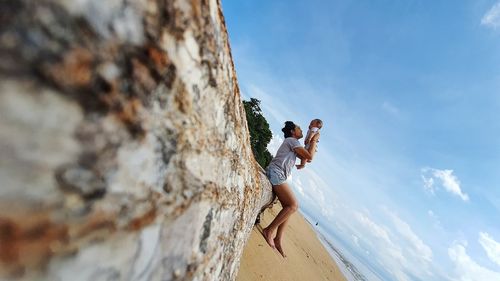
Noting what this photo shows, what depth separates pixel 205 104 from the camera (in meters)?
1.44

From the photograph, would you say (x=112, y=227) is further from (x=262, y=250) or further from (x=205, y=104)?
(x=262, y=250)

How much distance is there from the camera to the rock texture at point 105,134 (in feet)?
2.64

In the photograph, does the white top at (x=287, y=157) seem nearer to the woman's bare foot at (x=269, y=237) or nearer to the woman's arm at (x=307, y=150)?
the woman's arm at (x=307, y=150)

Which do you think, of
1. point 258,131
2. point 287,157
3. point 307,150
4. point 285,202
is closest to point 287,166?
point 287,157

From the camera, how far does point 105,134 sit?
0.97 meters

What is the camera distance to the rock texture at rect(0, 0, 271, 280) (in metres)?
0.80

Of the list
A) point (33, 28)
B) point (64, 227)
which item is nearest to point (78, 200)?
point (64, 227)

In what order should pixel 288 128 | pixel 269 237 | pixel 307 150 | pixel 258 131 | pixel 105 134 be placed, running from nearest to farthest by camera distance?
pixel 105 134, pixel 307 150, pixel 288 128, pixel 269 237, pixel 258 131

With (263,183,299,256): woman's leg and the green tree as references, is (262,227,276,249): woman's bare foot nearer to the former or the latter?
(263,183,299,256): woman's leg

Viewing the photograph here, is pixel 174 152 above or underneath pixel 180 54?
underneath

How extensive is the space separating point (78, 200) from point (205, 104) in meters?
0.67

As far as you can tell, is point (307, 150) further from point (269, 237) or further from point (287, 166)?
point (269, 237)

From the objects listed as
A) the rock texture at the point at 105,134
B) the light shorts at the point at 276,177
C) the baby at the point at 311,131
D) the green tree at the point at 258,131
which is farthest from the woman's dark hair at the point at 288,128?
the green tree at the point at 258,131

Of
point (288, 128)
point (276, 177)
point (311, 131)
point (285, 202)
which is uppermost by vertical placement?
point (311, 131)
